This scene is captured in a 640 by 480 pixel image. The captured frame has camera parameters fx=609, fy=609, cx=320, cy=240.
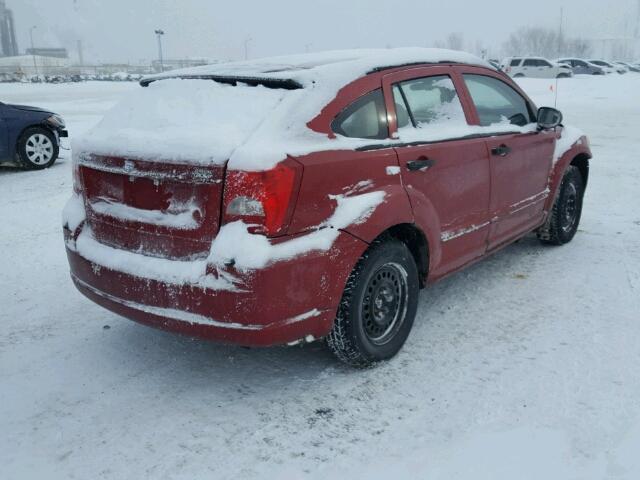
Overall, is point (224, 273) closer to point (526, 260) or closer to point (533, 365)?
point (533, 365)

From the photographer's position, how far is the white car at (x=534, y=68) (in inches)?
1628

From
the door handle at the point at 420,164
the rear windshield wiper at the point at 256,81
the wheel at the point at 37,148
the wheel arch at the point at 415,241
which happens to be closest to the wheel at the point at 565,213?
the wheel arch at the point at 415,241

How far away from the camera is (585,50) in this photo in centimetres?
12512

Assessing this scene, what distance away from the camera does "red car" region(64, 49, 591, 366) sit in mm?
2760

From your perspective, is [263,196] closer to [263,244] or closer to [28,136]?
[263,244]

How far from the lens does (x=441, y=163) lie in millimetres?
3615

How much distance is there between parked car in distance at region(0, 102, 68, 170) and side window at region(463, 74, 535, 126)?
768 centimetres

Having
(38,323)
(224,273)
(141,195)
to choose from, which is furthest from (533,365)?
(38,323)

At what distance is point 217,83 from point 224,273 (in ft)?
3.73

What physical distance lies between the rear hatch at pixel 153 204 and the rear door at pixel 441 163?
3.70 ft

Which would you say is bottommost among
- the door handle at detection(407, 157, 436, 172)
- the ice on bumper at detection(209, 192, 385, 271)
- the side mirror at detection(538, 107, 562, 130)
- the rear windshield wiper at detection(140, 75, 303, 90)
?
the ice on bumper at detection(209, 192, 385, 271)

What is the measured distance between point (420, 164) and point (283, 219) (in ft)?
3.51

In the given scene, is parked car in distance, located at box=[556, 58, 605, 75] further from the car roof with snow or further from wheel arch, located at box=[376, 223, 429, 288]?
wheel arch, located at box=[376, 223, 429, 288]

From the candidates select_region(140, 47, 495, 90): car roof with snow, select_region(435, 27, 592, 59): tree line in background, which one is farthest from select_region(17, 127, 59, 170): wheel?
select_region(435, 27, 592, 59): tree line in background
